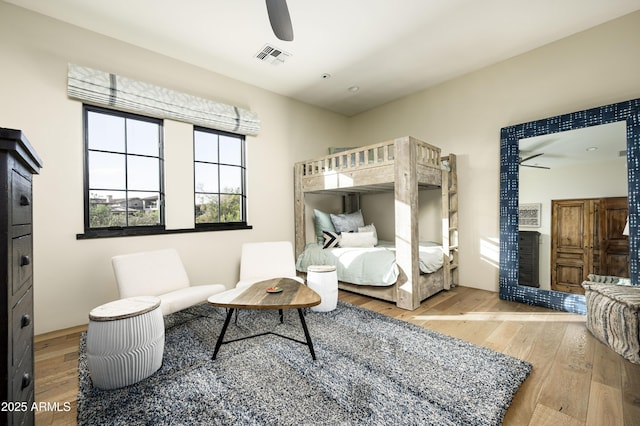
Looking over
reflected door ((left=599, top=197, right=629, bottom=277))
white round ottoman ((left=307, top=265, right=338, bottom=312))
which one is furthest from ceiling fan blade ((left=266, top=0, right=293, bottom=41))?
reflected door ((left=599, top=197, right=629, bottom=277))

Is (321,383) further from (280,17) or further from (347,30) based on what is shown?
(347,30)

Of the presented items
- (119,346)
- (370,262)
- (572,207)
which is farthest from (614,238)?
(119,346)

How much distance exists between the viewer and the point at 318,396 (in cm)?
148

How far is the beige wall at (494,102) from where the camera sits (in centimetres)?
255

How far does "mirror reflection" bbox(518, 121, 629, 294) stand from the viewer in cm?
246

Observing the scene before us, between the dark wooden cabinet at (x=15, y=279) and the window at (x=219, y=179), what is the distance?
2273 mm

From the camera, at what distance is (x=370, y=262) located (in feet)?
9.95

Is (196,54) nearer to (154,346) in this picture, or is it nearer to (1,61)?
(1,61)

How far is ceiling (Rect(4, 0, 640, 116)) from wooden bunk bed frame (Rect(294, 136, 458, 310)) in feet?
3.31

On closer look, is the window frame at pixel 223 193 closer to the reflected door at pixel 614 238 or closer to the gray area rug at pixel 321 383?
the gray area rug at pixel 321 383

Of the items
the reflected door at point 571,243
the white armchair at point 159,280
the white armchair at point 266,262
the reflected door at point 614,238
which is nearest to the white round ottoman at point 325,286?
the white armchair at point 266,262

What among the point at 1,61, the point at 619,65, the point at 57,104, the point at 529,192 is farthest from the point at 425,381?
the point at 1,61

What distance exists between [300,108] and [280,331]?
10.7 ft

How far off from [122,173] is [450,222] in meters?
3.84
